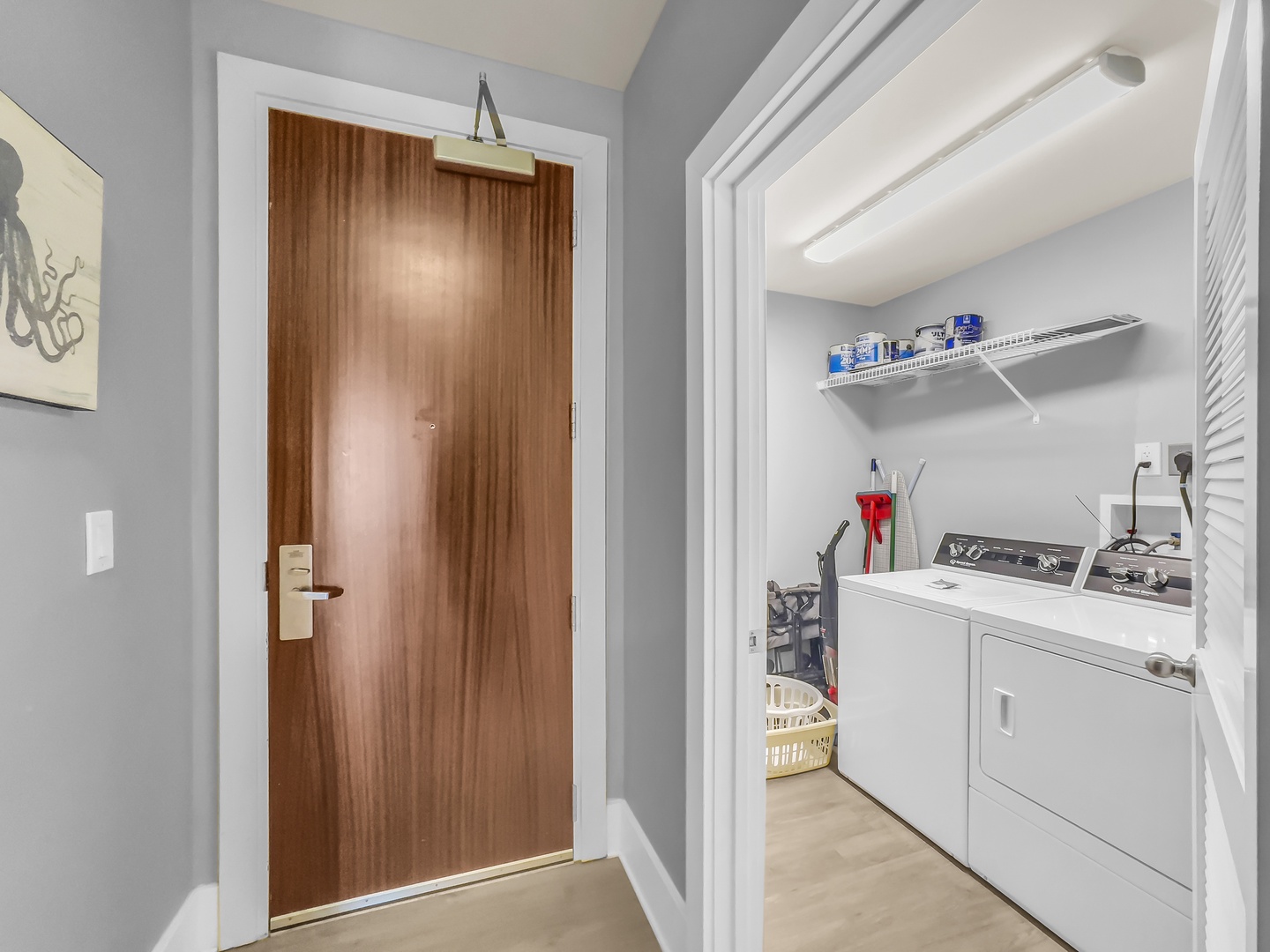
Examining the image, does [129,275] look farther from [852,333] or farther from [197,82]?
[852,333]

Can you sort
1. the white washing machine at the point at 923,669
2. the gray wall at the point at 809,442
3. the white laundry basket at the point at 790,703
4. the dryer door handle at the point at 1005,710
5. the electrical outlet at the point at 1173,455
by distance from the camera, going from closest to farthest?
the dryer door handle at the point at 1005,710
the white washing machine at the point at 923,669
the electrical outlet at the point at 1173,455
the white laundry basket at the point at 790,703
the gray wall at the point at 809,442

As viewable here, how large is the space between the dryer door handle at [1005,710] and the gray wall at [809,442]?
153 cm

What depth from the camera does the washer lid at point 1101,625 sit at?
1.42 metres

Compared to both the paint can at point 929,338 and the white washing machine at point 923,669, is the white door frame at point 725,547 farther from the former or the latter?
the paint can at point 929,338

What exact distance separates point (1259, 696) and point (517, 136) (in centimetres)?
191

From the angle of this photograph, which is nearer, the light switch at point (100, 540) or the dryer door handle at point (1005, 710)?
the light switch at point (100, 540)

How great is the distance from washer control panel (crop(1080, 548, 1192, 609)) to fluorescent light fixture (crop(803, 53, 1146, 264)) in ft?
4.27

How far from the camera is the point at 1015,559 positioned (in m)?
2.26

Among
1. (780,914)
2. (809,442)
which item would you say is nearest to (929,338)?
(809,442)

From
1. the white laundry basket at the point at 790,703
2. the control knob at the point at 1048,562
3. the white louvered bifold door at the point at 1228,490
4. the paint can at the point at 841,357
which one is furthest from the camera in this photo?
the paint can at the point at 841,357

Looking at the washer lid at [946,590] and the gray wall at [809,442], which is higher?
the gray wall at [809,442]

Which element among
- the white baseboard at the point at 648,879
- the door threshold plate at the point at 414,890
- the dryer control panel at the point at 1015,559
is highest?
the dryer control panel at the point at 1015,559

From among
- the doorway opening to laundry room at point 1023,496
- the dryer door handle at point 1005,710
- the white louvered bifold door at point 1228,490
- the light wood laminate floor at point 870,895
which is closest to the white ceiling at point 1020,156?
the doorway opening to laundry room at point 1023,496

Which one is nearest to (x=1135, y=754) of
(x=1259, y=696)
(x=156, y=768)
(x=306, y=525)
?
(x=1259, y=696)
